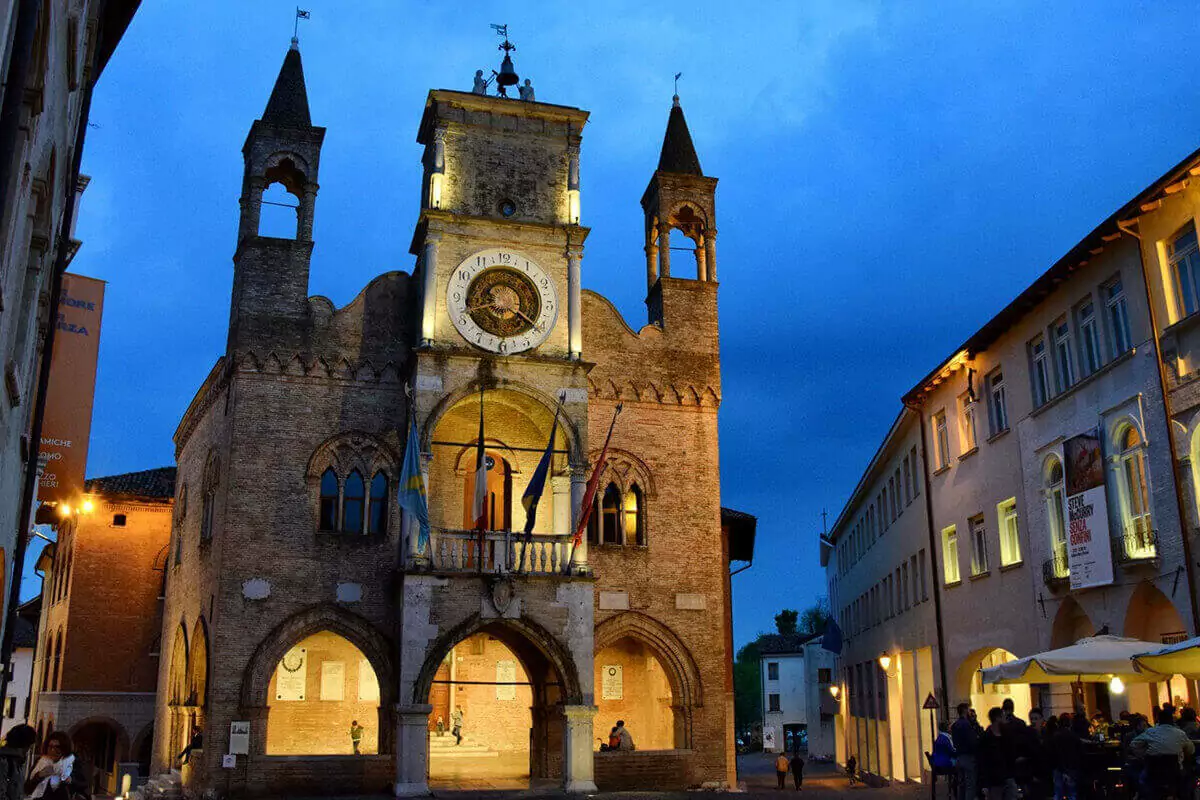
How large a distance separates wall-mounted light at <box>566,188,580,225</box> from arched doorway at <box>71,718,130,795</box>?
23.5 meters

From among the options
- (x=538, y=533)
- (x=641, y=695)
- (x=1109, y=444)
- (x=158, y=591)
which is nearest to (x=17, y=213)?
(x=1109, y=444)

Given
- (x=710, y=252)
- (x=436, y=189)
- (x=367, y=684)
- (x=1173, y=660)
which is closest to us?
(x=1173, y=660)

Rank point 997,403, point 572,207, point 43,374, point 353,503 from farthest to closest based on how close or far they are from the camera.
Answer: point 572,207 < point 353,503 < point 997,403 < point 43,374

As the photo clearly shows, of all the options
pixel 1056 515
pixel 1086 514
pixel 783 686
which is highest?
pixel 1056 515

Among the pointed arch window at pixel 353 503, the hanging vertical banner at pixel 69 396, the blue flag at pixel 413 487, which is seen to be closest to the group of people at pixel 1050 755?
the blue flag at pixel 413 487

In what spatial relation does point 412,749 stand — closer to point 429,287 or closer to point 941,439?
point 429,287

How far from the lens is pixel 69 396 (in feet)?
49.8

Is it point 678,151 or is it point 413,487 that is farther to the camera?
point 678,151

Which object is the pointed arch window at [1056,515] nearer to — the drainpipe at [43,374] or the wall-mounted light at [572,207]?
the wall-mounted light at [572,207]

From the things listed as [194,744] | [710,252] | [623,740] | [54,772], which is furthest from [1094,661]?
[194,744]

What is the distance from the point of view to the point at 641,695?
1152 inches

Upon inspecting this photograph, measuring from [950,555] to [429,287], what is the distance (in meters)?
13.6

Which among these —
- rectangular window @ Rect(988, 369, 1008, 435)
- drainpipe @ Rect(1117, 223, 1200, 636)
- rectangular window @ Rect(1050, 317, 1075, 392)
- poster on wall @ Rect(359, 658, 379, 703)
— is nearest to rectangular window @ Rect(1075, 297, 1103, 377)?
rectangular window @ Rect(1050, 317, 1075, 392)

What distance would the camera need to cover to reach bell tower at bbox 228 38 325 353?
2614 cm
